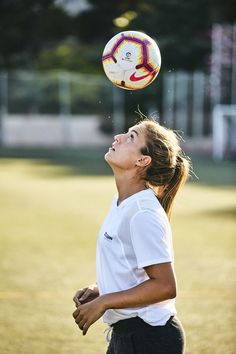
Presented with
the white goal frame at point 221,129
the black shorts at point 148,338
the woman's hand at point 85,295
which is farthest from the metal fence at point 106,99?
the black shorts at point 148,338

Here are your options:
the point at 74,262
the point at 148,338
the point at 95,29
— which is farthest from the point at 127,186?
the point at 95,29

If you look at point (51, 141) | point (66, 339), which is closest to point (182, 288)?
point (66, 339)

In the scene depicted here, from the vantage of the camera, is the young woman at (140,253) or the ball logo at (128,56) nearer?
the young woman at (140,253)

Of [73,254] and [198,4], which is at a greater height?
[198,4]

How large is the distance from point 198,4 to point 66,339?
96.2 ft

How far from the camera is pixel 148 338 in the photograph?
376cm

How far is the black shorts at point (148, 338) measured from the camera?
3.76m

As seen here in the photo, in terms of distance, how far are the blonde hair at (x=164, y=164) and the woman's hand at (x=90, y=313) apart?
63cm

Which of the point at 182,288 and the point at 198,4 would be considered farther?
the point at 198,4

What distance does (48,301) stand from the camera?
7.19 metres

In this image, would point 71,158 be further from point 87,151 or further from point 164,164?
point 164,164

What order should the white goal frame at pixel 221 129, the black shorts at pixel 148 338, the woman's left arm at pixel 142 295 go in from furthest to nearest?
the white goal frame at pixel 221 129, the black shorts at pixel 148 338, the woman's left arm at pixel 142 295

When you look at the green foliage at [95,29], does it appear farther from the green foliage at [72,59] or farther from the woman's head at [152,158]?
the woman's head at [152,158]

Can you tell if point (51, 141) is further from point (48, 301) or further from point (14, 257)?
point (48, 301)
